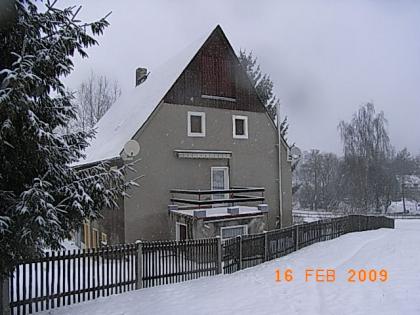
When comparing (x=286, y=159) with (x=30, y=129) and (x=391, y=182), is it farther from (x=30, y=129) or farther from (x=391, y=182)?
(x=391, y=182)

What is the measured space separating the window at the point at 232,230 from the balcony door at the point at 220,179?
2623 millimetres

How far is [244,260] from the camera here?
1245cm

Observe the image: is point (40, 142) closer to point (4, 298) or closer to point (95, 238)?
point (4, 298)

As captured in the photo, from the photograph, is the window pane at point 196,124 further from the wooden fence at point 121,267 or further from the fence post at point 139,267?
the fence post at point 139,267

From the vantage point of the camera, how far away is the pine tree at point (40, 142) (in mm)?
5684

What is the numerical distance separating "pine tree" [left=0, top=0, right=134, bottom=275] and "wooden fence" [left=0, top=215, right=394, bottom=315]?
139cm

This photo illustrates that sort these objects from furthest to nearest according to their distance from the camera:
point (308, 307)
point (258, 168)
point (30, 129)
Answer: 1. point (258, 168)
2. point (308, 307)
3. point (30, 129)

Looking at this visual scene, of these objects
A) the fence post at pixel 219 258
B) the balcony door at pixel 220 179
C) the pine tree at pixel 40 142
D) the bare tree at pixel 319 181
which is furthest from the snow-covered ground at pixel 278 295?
the bare tree at pixel 319 181

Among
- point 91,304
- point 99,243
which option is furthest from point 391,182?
point 91,304

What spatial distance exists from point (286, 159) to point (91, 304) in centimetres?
1526

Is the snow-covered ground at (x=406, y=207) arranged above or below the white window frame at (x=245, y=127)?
below

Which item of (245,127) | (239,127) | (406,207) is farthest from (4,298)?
(406,207)

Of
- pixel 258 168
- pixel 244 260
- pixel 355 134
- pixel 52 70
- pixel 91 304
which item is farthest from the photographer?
pixel 355 134

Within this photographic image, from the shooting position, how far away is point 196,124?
1861 centimetres
